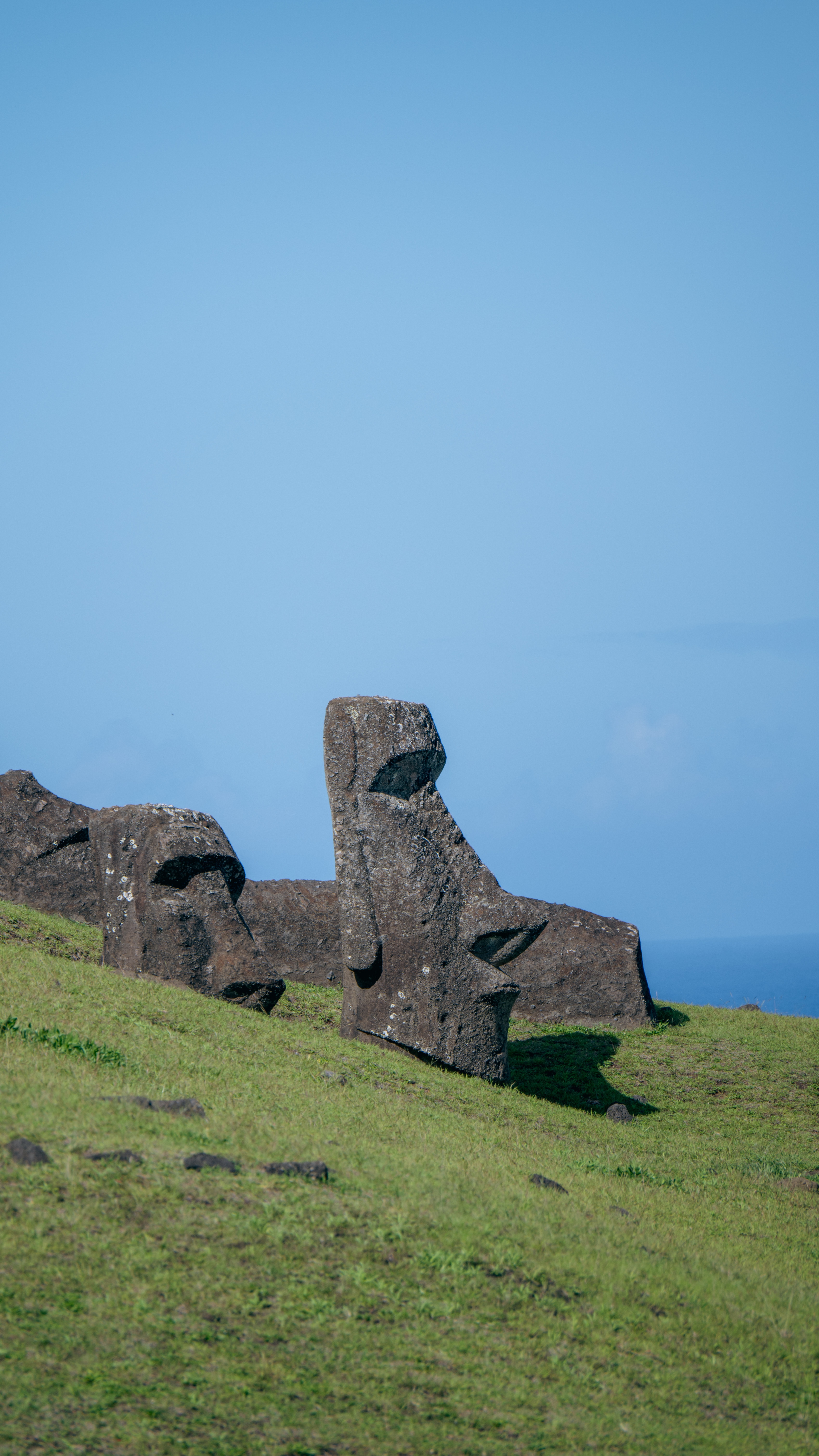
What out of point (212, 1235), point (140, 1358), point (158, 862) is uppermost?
point (158, 862)

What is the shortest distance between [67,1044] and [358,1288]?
457 cm

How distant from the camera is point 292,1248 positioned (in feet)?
21.2

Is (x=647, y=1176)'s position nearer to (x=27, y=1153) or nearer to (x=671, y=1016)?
(x=27, y=1153)

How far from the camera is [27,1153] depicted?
6.85 meters

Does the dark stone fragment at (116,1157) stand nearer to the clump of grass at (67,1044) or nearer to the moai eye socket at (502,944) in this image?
the clump of grass at (67,1044)

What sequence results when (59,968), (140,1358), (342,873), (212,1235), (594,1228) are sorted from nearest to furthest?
(140,1358) < (212,1235) < (594,1228) < (59,968) < (342,873)

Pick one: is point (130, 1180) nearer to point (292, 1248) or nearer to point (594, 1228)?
point (292, 1248)

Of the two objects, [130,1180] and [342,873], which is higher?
[342,873]

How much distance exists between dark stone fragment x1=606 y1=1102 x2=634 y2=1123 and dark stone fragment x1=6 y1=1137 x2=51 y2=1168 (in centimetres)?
900

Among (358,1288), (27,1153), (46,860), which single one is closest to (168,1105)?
(27,1153)

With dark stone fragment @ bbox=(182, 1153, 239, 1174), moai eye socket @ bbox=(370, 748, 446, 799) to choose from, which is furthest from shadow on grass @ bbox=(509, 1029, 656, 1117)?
dark stone fragment @ bbox=(182, 1153, 239, 1174)

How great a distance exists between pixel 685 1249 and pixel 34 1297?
14.8ft

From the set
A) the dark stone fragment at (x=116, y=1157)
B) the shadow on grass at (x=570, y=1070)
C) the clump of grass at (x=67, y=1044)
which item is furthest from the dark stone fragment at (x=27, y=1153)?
the shadow on grass at (x=570, y=1070)

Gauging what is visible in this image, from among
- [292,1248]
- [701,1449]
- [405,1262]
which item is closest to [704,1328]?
[701,1449]
